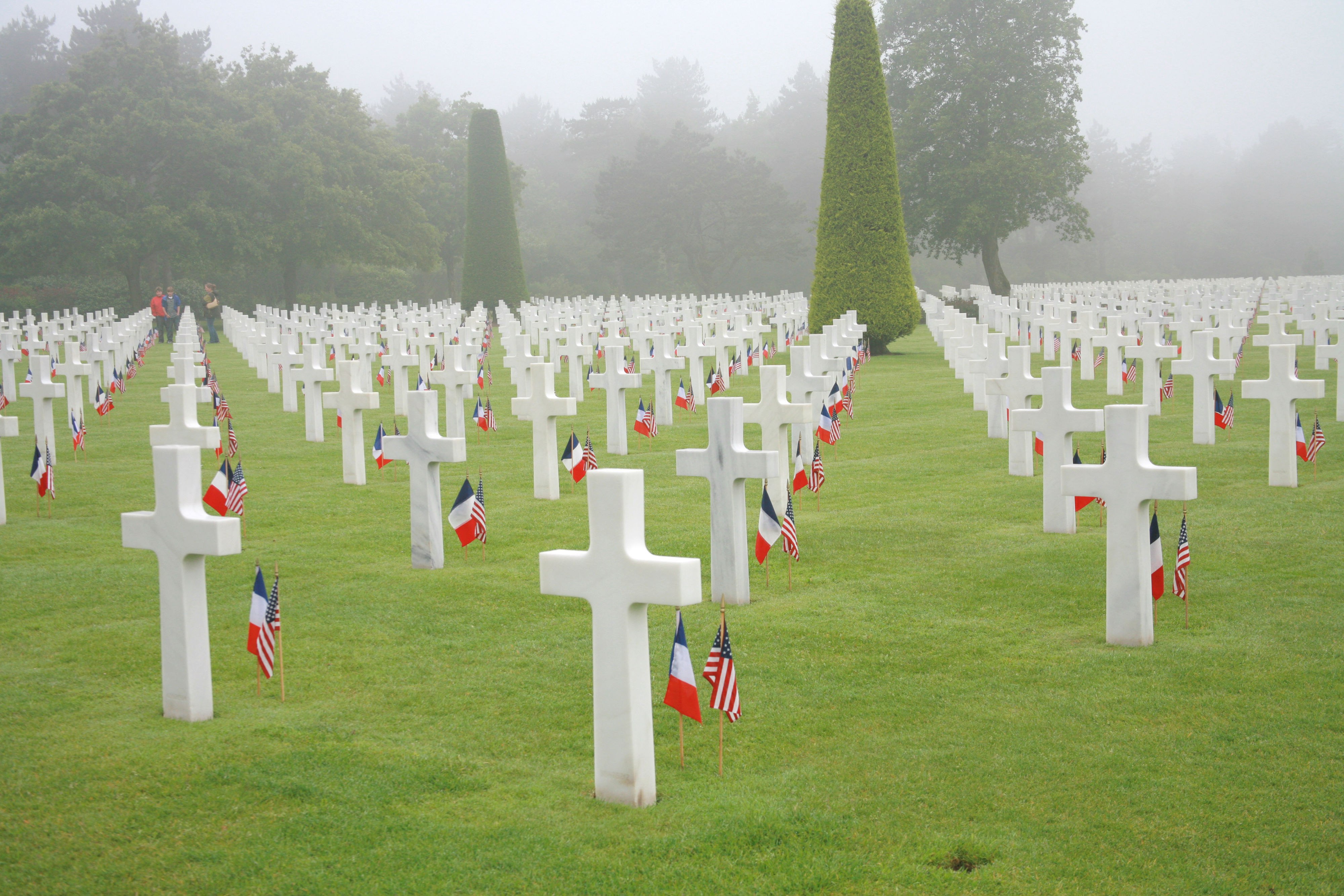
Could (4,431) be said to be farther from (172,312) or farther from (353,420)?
(172,312)

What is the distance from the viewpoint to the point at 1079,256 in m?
70.2

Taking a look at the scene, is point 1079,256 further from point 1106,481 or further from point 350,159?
point 1106,481

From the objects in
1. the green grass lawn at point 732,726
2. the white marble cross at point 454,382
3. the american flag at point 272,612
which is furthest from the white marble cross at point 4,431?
the white marble cross at point 454,382

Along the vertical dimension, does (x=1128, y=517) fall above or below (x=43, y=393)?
below

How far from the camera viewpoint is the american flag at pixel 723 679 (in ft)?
14.7

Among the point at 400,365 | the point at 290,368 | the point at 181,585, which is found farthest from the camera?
the point at 290,368

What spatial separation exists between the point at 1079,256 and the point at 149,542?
71159 millimetres

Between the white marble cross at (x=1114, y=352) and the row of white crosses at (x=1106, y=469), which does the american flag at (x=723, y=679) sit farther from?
the white marble cross at (x=1114, y=352)

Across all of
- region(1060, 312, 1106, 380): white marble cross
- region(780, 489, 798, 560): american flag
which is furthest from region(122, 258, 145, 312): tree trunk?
region(780, 489, 798, 560): american flag

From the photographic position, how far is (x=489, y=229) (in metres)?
40.8

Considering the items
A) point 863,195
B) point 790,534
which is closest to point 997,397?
point 790,534

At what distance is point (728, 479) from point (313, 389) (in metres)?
8.94

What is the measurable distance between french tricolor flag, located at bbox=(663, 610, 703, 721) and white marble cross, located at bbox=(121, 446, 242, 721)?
2003 millimetres

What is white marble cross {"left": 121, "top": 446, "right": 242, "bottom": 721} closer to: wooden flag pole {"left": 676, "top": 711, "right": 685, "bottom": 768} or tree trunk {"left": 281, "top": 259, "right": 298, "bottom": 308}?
wooden flag pole {"left": 676, "top": 711, "right": 685, "bottom": 768}
